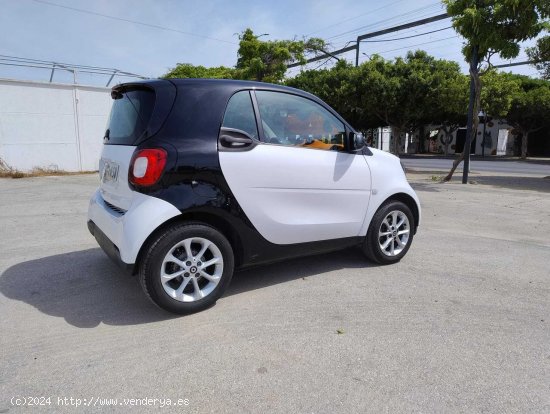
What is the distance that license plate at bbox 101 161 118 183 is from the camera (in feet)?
11.4

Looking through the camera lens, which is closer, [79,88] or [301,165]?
[301,165]

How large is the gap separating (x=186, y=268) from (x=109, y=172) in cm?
111

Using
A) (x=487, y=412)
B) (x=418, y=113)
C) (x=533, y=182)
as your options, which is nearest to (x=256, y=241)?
(x=487, y=412)

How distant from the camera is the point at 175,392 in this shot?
7.93ft

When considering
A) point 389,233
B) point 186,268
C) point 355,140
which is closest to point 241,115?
point 355,140

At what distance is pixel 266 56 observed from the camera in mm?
23859

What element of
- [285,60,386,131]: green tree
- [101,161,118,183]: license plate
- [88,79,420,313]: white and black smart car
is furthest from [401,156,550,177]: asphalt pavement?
[101,161,118,183]: license plate

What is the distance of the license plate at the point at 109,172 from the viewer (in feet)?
11.4

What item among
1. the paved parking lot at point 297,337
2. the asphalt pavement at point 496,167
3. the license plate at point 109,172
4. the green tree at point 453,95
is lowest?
the paved parking lot at point 297,337

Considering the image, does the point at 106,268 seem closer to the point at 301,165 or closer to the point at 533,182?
the point at 301,165

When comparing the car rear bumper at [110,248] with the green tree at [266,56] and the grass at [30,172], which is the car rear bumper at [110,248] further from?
the green tree at [266,56]

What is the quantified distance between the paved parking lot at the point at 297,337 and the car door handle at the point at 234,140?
1.27 meters

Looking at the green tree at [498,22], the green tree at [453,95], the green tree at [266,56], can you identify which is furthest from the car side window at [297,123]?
the green tree at [266,56]

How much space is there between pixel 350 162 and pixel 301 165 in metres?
0.61
